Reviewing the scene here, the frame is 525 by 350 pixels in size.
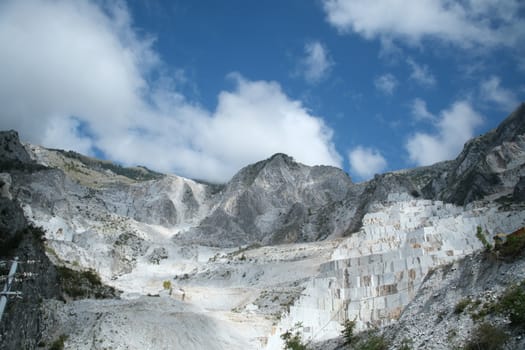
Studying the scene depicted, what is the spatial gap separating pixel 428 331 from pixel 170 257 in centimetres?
7087

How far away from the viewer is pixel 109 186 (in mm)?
149250

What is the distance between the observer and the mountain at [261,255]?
965 inches

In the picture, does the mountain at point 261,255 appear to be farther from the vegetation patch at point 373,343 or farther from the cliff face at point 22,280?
the vegetation patch at point 373,343

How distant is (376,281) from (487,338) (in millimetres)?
18581

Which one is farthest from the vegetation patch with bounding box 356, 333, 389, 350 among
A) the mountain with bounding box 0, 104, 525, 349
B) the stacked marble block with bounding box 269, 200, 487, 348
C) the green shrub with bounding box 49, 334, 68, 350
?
the green shrub with bounding box 49, 334, 68, 350

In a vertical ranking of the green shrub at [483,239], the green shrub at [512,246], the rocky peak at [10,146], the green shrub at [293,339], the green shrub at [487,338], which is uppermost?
the rocky peak at [10,146]

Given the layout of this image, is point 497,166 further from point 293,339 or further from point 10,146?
point 10,146

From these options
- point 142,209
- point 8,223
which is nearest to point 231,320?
point 8,223

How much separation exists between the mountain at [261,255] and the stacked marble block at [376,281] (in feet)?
0.45

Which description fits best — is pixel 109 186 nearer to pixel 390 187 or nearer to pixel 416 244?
pixel 390 187

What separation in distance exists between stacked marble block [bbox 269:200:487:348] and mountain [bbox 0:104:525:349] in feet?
0.45

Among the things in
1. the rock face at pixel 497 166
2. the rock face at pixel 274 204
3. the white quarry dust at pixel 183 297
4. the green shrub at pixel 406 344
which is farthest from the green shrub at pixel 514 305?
the rock face at pixel 274 204

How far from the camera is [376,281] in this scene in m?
34.6

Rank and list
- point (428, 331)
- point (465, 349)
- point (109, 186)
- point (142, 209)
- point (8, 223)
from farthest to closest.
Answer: point (109, 186) → point (142, 209) → point (8, 223) → point (428, 331) → point (465, 349)
